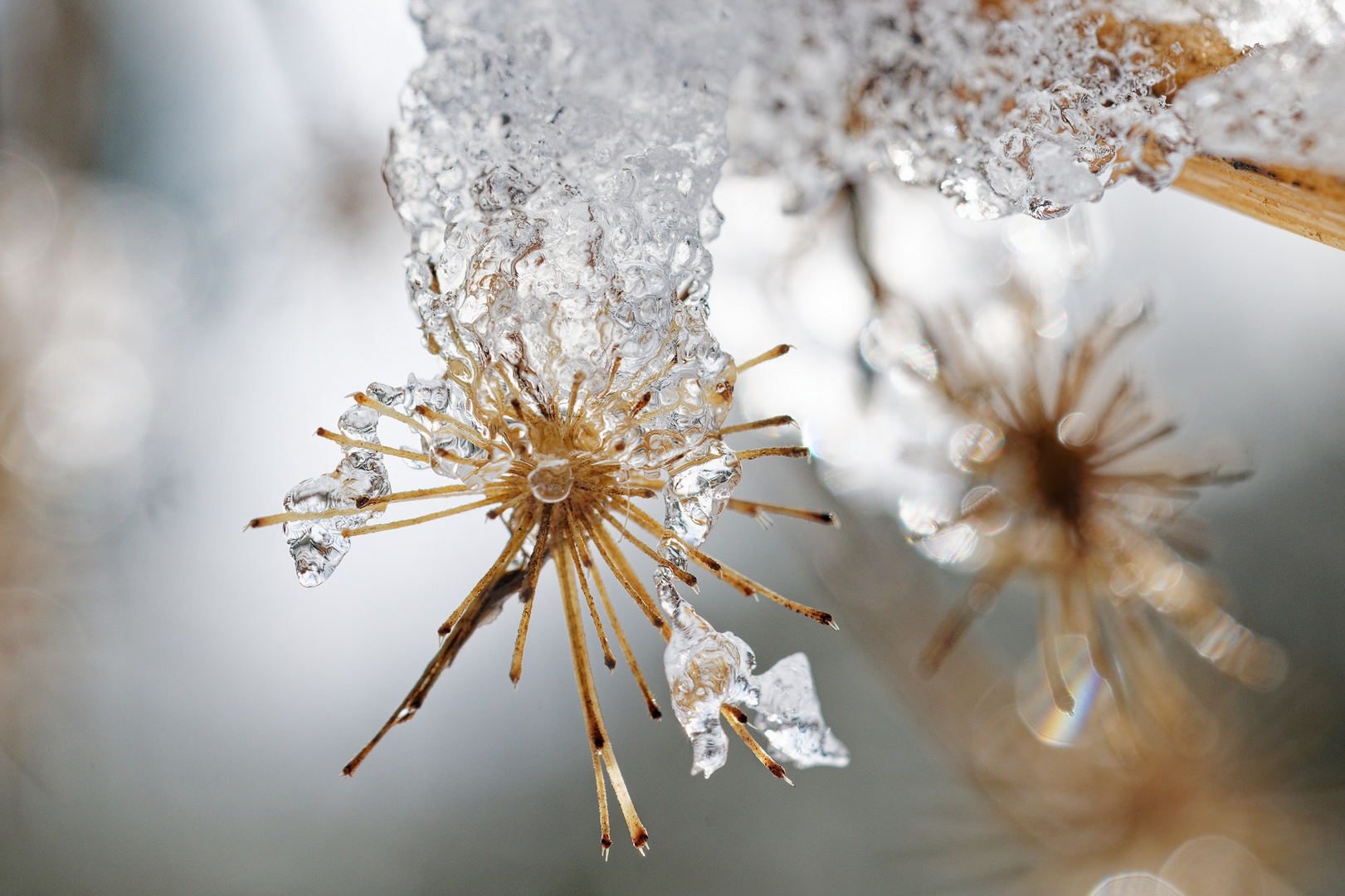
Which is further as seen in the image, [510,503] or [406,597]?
[406,597]

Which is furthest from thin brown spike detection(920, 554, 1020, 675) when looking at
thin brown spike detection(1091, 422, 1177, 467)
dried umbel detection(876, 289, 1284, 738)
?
thin brown spike detection(1091, 422, 1177, 467)

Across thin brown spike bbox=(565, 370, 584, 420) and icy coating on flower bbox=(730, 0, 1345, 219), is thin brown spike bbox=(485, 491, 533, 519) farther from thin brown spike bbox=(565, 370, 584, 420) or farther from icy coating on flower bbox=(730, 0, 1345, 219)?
icy coating on flower bbox=(730, 0, 1345, 219)

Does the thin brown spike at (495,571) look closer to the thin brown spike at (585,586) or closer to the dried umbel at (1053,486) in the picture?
the thin brown spike at (585,586)

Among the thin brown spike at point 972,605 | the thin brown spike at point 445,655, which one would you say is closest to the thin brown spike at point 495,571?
the thin brown spike at point 445,655

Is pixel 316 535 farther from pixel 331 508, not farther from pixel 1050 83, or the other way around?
pixel 1050 83

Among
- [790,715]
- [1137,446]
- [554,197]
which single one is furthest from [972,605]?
[554,197]

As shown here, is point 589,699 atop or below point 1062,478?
below
